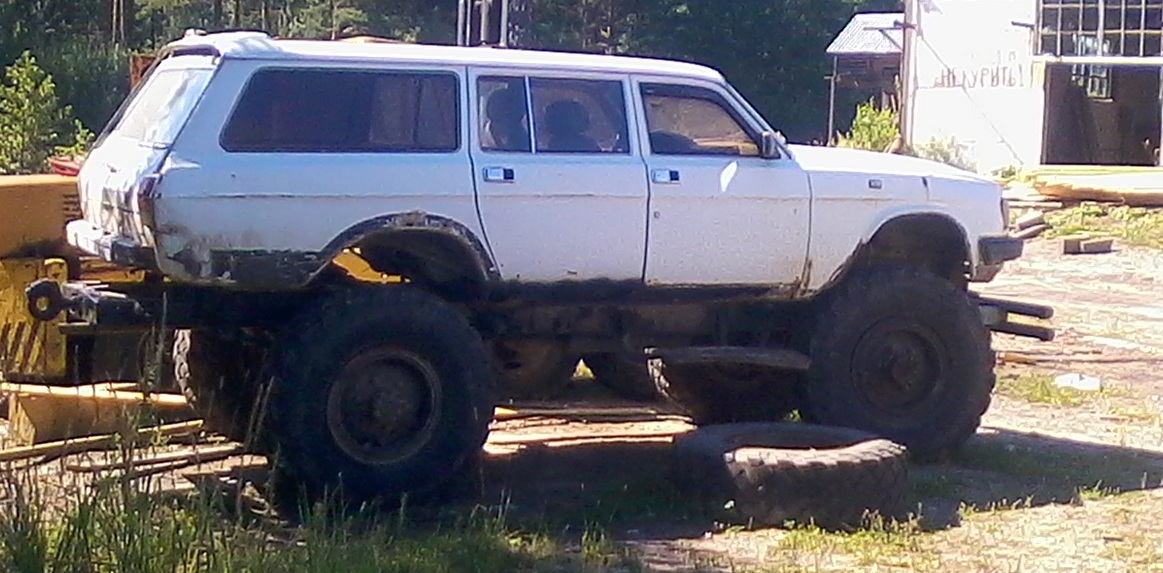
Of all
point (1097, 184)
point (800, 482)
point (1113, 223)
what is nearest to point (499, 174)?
point (800, 482)

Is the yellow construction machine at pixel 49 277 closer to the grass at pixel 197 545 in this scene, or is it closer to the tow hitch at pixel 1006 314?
the grass at pixel 197 545

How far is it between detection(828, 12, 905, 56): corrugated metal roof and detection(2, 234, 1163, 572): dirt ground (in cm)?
3132

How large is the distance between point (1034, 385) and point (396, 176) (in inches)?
233

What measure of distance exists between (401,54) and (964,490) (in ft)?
11.3

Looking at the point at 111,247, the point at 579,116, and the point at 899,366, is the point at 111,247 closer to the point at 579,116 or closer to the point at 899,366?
the point at 579,116

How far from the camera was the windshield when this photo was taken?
8023 millimetres

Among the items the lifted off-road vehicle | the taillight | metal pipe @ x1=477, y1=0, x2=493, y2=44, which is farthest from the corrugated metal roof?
the taillight

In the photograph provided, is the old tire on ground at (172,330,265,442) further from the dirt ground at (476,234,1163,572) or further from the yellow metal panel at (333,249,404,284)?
the dirt ground at (476,234,1163,572)

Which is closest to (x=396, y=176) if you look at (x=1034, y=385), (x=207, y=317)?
(x=207, y=317)

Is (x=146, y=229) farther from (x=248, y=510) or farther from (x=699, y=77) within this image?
(x=699, y=77)

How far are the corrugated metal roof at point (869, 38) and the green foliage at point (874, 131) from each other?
38.0ft

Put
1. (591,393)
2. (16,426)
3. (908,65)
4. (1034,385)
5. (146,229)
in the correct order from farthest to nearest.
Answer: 1. (908,65)
2. (1034,385)
3. (591,393)
4. (16,426)
5. (146,229)

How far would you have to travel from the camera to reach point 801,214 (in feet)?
30.8

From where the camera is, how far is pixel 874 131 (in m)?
31.0
